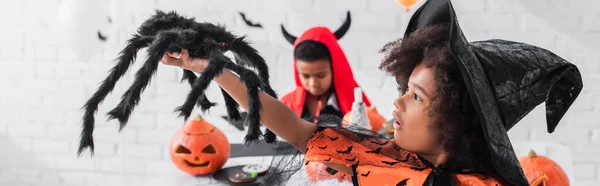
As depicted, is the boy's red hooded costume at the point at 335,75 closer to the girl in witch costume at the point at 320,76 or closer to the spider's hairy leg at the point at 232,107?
the girl in witch costume at the point at 320,76

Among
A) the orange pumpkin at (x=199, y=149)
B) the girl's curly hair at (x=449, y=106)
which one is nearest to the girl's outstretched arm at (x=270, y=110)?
the girl's curly hair at (x=449, y=106)

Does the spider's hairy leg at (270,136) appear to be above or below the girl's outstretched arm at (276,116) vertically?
below

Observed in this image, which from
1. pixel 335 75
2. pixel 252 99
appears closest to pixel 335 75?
pixel 335 75

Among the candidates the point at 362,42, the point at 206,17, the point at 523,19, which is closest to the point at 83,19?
the point at 206,17

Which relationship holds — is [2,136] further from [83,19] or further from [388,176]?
[388,176]

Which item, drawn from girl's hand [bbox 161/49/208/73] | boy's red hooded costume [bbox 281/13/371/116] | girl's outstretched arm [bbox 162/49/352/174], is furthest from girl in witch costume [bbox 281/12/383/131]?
girl's hand [bbox 161/49/208/73]

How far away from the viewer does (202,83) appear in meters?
0.60

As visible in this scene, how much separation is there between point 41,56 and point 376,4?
1.27 metres

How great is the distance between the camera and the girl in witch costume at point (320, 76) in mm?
1513

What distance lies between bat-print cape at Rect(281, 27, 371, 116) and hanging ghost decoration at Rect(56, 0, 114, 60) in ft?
2.08

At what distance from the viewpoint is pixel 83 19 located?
1.63 m

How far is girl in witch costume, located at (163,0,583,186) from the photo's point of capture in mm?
667

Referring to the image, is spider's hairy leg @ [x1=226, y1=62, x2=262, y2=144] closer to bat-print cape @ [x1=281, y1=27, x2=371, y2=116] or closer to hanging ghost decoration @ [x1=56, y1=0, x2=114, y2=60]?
bat-print cape @ [x1=281, y1=27, x2=371, y2=116]

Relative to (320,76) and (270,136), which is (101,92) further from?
(320,76)
